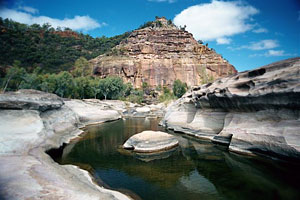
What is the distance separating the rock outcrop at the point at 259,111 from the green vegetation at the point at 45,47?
228 feet

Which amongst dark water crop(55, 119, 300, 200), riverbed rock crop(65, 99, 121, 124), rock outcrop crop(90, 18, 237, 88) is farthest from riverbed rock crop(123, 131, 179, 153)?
rock outcrop crop(90, 18, 237, 88)

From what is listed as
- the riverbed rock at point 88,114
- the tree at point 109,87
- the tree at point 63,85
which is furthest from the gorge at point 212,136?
the tree at point 109,87

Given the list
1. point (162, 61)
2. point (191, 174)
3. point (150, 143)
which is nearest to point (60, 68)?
point (162, 61)

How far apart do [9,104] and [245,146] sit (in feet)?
67.0

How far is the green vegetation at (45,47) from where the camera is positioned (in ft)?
242

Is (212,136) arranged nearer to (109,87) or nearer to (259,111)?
(259,111)

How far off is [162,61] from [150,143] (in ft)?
269

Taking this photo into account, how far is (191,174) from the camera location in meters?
10.9

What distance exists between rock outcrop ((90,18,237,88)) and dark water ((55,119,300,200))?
76859mm

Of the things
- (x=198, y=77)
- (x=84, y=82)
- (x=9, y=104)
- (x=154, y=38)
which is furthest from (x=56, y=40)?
(x=9, y=104)

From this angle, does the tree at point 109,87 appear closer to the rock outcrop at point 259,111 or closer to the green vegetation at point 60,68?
the green vegetation at point 60,68

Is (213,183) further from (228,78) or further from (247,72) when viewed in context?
(228,78)

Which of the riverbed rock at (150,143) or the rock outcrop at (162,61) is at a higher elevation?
the rock outcrop at (162,61)

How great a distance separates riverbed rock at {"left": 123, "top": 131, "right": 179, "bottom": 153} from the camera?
48.8ft
